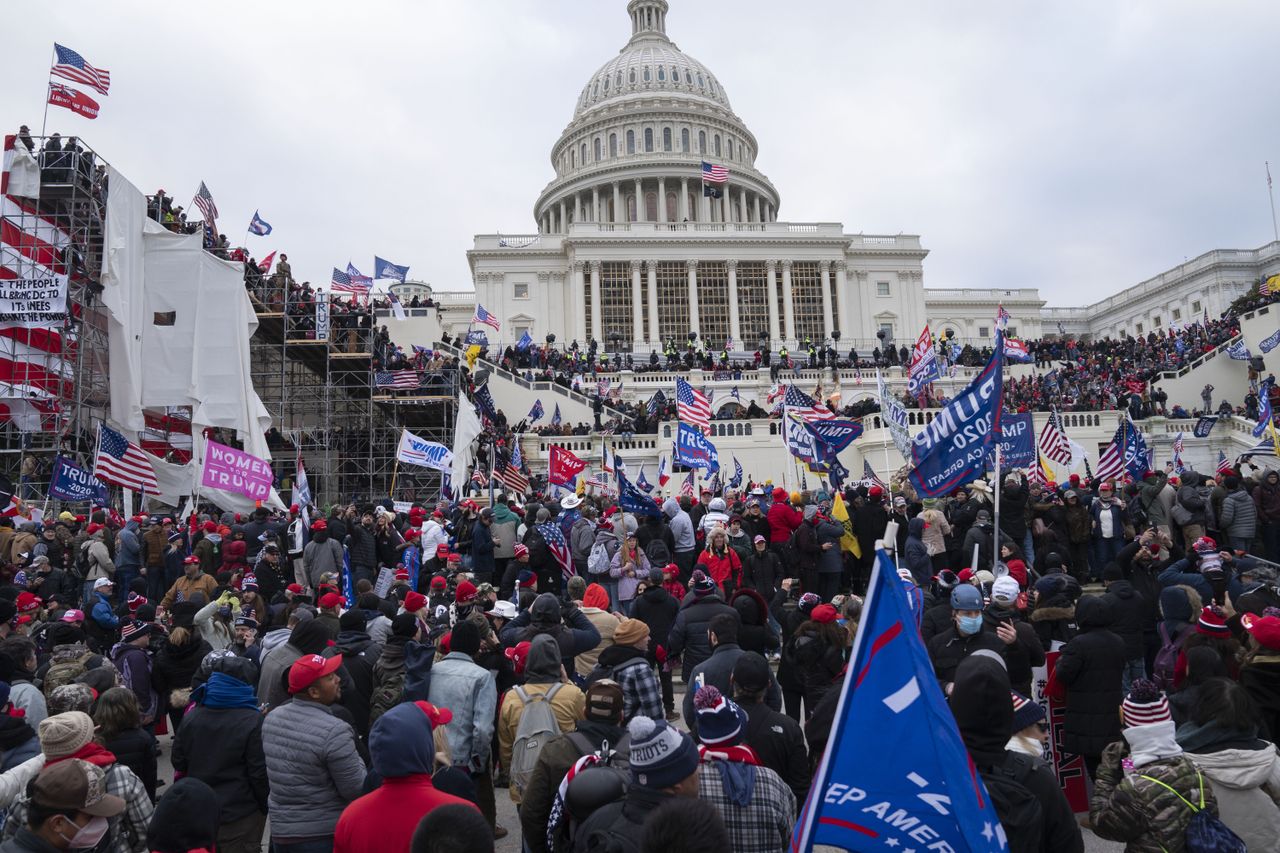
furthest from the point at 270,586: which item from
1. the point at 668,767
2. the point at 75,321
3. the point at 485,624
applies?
the point at 75,321

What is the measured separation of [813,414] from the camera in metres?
19.0

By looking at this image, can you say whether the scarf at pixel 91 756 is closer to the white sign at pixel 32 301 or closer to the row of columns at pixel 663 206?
the white sign at pixel 32 301

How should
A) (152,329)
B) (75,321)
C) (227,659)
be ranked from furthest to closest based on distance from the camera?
(152,329), (75,321), (227,659)

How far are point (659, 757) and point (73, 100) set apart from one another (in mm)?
25123

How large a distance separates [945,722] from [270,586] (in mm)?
9647

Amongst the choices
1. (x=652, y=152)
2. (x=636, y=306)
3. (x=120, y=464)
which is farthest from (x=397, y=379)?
(x=652, y=152)

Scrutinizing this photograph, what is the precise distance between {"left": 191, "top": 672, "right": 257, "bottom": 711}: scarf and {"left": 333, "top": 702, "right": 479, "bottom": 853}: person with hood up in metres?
1.63

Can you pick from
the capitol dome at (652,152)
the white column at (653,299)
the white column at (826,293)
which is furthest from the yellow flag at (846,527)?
the capitol dome at (652,152)

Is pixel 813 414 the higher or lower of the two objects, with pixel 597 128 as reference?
lower

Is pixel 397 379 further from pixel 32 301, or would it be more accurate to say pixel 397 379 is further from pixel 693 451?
pixel 693 451

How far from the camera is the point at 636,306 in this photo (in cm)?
6275

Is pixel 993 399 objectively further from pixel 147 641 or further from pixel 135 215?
pixel 135 215

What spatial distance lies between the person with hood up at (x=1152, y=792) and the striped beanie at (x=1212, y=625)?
2666mm

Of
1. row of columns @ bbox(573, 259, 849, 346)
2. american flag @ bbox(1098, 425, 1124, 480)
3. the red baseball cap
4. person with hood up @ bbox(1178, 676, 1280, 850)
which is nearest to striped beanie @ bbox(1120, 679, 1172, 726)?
person with hood up @ bbox(1178, 676, 1280, 850)
